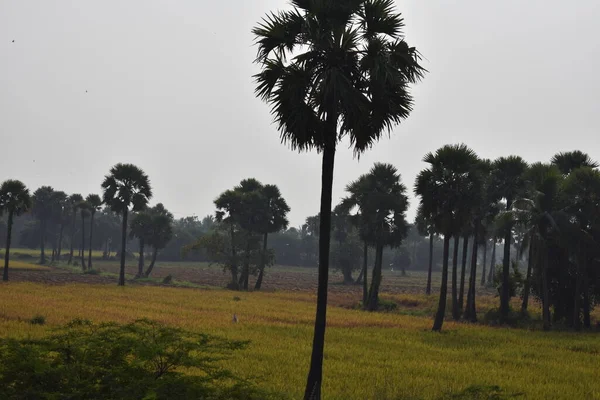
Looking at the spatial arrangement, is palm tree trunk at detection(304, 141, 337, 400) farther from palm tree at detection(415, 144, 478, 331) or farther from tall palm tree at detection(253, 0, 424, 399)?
palm tree at detection(415, 144, 478, 331)

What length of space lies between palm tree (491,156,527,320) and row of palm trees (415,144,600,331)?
68 millimetres

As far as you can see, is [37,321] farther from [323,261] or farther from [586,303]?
[586,303]

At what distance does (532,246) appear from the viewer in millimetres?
38375

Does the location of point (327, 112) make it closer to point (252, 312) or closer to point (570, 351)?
point (570, 351)

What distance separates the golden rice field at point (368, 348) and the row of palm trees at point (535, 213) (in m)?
4.78

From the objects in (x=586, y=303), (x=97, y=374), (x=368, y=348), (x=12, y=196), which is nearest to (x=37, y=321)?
(x=368, y=348)

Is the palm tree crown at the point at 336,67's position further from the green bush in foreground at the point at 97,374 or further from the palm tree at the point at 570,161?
the palm tree at the point at 570,161

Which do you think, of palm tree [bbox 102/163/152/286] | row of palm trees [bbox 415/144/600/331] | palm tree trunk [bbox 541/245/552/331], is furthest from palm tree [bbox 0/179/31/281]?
palm tree trunk [bbox 541/245/552/331]

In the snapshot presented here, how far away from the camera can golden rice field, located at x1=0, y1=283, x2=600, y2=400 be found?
17.2m

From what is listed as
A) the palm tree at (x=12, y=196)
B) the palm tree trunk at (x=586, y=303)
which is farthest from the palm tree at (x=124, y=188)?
the palm tree trunk at (x=586, y=303)

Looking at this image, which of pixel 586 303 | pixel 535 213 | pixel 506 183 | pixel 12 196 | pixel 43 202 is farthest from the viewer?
pixel 43 202

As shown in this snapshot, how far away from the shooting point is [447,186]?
33.6m

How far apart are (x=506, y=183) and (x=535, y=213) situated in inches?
214

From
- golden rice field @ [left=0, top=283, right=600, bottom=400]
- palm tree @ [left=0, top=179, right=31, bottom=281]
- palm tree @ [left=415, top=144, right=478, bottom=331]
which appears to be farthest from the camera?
palm tree @ [left=0, top=179, right=31, bottom=281]
